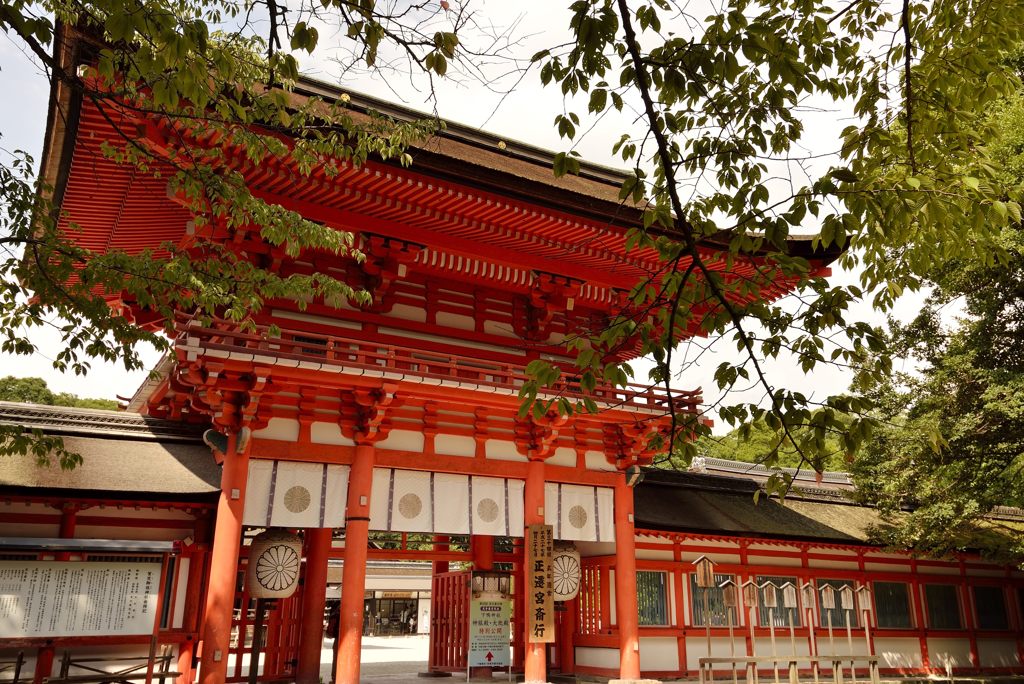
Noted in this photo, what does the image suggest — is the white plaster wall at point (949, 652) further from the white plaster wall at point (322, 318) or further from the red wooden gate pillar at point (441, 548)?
the white plaster wall at point (322, 318)

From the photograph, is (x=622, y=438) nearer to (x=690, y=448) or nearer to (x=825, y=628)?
(x=825, y=628)

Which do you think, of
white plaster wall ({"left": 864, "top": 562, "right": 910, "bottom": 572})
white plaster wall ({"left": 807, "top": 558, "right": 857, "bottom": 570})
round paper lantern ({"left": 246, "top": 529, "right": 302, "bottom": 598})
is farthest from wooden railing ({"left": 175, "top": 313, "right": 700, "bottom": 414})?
white plaster wall ({"left": 864, "top": 562, "right": 910, "bottom": 572})

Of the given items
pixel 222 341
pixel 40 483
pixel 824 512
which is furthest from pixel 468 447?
pixel 824 512

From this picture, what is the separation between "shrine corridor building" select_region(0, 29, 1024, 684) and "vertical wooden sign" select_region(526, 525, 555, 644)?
56 mm

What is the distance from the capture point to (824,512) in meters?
17.4

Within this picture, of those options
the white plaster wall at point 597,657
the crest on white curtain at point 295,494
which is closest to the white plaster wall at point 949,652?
the white plaster wall at point 597,657

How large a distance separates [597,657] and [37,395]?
122 feet

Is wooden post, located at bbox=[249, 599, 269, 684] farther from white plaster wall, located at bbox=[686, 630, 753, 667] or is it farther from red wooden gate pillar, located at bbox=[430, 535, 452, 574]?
white plaster wall, located at bbox=[686, 630, 753, 667]

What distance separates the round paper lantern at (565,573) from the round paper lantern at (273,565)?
14.7 feet

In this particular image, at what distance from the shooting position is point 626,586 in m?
12.6

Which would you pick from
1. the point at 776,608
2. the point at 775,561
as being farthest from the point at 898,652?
the point at 775,561

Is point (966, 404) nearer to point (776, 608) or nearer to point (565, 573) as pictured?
point (776, 608)

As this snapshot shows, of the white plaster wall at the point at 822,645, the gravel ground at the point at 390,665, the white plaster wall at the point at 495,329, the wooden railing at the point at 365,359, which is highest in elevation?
the white plaster wall at the point at 495,329

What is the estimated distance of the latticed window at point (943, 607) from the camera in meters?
17.1
